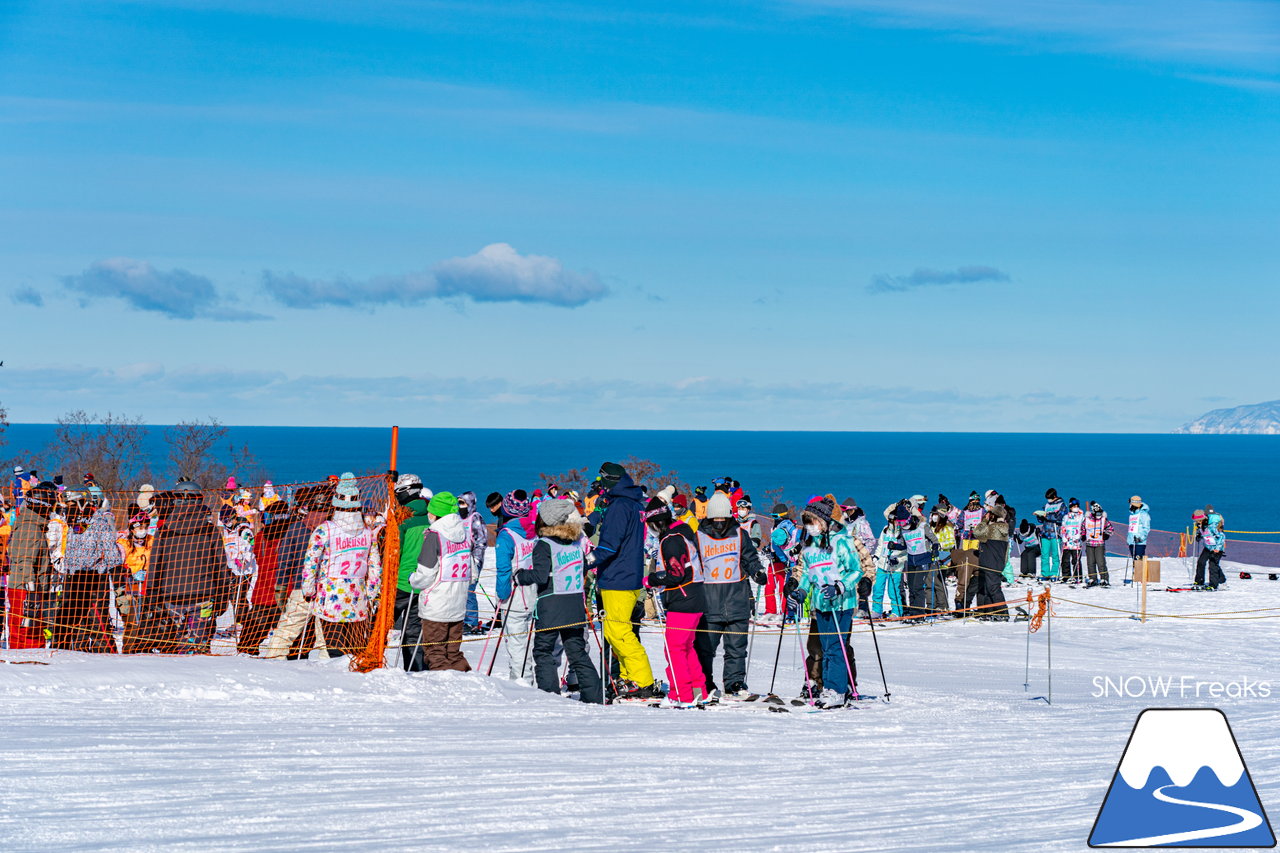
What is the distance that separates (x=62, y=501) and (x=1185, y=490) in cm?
13101

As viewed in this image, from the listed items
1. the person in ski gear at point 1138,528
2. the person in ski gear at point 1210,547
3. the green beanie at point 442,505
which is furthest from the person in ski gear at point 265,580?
the person in ski gear at point 1210,547

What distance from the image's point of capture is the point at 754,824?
20.6ft

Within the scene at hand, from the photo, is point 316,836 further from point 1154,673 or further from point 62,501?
point 1154,673

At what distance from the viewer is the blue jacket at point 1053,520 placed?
72.0 feet

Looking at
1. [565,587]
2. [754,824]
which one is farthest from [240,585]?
[754,824]

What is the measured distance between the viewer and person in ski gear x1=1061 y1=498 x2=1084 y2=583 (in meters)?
21.6

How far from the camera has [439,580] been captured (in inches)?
383

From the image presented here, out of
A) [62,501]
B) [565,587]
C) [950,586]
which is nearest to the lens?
[565,587]

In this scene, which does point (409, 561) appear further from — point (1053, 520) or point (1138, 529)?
point (1138, 529)

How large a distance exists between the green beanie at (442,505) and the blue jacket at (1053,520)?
595 inches

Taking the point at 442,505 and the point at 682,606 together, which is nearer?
the point at 682,606

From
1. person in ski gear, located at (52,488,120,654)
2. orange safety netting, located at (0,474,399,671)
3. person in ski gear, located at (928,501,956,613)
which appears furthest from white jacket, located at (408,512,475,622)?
person in ski gear, located at (928,501,956,613)

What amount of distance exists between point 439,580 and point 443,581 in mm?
34

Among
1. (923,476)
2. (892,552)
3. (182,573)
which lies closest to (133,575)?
(182,573)
